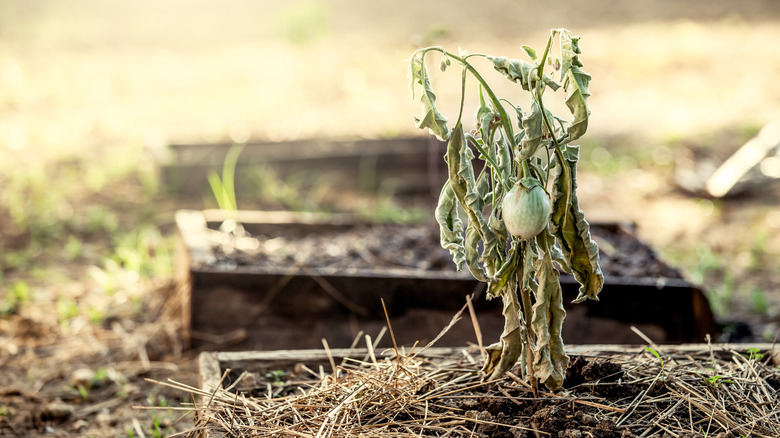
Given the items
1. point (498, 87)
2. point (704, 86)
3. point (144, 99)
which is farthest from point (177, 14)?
point (704, 86)

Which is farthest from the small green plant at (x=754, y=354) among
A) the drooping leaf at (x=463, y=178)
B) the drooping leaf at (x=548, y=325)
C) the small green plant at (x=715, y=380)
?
the drooping leaf at (x=463, y=178)

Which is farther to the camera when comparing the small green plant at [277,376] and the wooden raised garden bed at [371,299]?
the wooden raised garden bed at [371,299]

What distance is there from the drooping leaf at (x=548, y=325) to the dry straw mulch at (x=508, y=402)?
0.07 metres

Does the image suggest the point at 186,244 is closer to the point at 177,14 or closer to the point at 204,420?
the point at 204,420

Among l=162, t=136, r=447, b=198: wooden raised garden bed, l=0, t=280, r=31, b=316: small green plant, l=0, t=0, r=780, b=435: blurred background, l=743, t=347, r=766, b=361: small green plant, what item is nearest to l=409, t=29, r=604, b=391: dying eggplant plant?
l=743, t=347, r=766, b=361: small green plant

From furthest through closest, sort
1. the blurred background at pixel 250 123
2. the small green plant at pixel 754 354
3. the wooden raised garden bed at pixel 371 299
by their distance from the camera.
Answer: the blurred background at pixel 250 123
the wooden raised garden bed at pixel 371 299
the small green plant at pixel 754 354

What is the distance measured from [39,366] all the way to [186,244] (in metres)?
0.69

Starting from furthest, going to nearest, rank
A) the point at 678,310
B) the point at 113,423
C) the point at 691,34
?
1. the point at 691,34
2. the point at 678,310
3. the point at 113,423

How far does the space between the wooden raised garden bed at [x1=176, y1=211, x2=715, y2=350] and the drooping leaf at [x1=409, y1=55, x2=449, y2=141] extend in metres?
1.20

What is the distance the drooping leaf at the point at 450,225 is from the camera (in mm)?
1455

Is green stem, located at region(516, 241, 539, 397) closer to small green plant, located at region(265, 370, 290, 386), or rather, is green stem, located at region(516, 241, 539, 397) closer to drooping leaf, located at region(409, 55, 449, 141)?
drooping leaf, located at region(409, 55, 449, 141)

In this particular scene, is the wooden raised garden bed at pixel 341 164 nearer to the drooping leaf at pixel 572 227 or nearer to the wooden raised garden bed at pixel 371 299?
the wooden raised garden bed at pixel 371 299

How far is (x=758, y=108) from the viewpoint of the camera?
21.5 ft

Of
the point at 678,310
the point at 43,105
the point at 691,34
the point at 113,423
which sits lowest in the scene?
the point at 113,423
